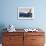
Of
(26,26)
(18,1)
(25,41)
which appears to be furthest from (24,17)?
(25,41)

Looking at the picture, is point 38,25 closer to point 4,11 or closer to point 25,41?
point 25,41

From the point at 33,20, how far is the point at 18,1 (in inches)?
32.5

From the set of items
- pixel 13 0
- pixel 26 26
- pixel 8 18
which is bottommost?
pixel 26 26

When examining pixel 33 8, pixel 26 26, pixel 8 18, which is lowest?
pixel 26 26

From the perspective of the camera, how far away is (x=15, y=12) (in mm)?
4238

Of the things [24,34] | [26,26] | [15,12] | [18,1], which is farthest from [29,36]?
[18,1]

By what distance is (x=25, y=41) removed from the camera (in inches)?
148

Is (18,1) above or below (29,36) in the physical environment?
above

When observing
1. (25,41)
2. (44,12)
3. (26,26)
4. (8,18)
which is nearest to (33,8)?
(44,12)

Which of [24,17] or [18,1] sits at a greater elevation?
[18,1]

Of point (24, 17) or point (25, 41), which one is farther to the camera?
point (24, 17)

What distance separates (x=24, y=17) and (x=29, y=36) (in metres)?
0.79

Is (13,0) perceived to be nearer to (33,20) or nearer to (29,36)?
(33,20)

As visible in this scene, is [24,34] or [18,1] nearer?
[24,34]
